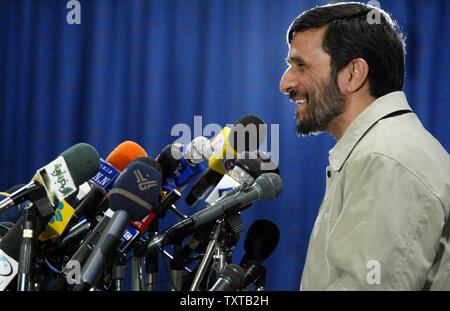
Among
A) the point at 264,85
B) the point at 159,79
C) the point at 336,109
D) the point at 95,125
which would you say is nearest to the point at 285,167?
the point at 264,85

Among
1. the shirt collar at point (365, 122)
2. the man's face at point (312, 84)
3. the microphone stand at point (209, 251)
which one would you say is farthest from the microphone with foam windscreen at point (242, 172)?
the shirt collar at point (365, 122)

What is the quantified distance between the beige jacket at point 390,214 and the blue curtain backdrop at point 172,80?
189 centimetres

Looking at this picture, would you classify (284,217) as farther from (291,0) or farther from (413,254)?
(413,254)

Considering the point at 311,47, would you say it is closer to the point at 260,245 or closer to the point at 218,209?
the point at 218,209

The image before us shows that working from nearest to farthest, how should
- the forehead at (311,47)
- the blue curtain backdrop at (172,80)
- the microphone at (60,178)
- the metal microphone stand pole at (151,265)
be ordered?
the microphone at (60,178) < the forehead at (311,47) < the metal microphone stand pole at (151,265) < the blue curtain backdrop at (172,80)

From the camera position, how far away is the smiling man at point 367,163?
3.05 feet

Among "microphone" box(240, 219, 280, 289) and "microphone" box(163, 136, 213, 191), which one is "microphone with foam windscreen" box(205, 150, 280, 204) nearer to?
"microphone" box(163, 136, 213, 191)

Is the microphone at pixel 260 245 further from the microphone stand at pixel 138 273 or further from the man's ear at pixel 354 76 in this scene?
the man's ear at pixel 354 76

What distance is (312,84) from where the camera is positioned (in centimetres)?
141

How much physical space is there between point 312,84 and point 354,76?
0.13m

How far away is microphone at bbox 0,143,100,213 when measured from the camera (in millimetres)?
1297

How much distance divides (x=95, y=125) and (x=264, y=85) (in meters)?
1.21

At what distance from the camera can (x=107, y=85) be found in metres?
3.33
